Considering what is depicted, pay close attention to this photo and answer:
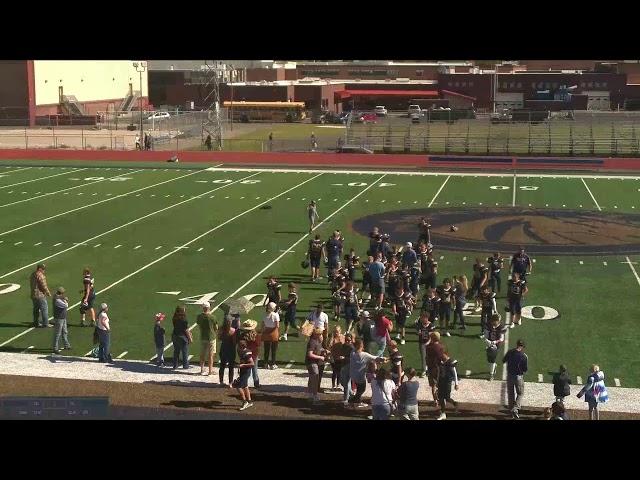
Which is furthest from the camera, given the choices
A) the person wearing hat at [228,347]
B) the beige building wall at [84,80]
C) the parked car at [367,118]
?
the beige building wall at [84,80]

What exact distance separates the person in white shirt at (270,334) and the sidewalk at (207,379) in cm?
25

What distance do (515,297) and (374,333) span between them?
12.7 feet

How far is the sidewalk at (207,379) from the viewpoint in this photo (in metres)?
14.4

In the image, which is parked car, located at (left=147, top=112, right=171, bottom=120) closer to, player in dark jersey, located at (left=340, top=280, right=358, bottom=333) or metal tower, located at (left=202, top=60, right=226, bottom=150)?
metal tower, located at (left=202, top=60, right=226, bottom=150)

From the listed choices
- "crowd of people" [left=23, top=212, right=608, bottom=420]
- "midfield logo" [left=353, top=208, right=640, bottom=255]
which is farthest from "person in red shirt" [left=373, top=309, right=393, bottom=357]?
"midfield logo" [left=353, top=208, right=640, bottom=255]

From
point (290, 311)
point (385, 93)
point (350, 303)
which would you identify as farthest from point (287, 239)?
point (385, 93)

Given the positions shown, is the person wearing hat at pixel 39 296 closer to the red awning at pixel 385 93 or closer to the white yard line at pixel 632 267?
the white yard line at pixel 632 267

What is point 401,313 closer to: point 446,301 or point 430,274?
point 446,301

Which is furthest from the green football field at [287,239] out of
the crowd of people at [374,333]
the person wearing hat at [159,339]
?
the person wearing hat at [159,339]

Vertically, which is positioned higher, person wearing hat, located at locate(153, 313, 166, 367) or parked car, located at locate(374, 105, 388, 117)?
parked car, located at locate(374, 105, 388, 117)

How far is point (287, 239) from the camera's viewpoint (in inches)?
1094

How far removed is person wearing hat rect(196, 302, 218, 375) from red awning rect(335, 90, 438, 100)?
82.1m

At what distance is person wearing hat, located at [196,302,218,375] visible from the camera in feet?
51.3
